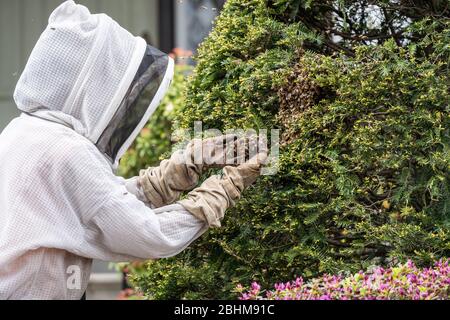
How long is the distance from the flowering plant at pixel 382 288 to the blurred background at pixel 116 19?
19.5 ft

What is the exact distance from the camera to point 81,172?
122 inches

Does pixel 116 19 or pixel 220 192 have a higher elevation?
pixel 116 19

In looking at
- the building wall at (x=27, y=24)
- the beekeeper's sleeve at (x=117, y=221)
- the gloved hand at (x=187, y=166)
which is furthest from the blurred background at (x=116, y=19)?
the beekeeper's sleeve at (x=117, y=221)

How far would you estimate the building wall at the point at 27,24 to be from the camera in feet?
30.2

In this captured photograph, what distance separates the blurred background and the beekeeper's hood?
5673 millimetres

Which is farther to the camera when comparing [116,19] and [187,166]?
[116,19]

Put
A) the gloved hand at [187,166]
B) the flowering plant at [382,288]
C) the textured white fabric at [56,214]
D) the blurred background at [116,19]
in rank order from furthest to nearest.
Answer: the blurred background at [116,19] → the gloved hand at [187,166] → the textured white fabric at [56,214] → the flowering plant at [382,288]

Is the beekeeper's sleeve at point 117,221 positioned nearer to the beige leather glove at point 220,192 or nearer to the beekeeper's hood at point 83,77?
the beige leather glove at point 220,192

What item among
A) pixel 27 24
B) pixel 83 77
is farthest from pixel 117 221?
pixel 27 24

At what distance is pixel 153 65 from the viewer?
3.42 meters

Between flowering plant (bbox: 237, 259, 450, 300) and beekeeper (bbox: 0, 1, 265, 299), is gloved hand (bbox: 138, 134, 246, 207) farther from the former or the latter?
flowering plant (bbox: 237, 259, 450, 300)

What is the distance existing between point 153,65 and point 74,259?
0.78m

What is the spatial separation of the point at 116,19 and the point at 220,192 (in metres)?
6.22

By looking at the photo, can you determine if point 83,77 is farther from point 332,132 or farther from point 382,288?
point 382,288
